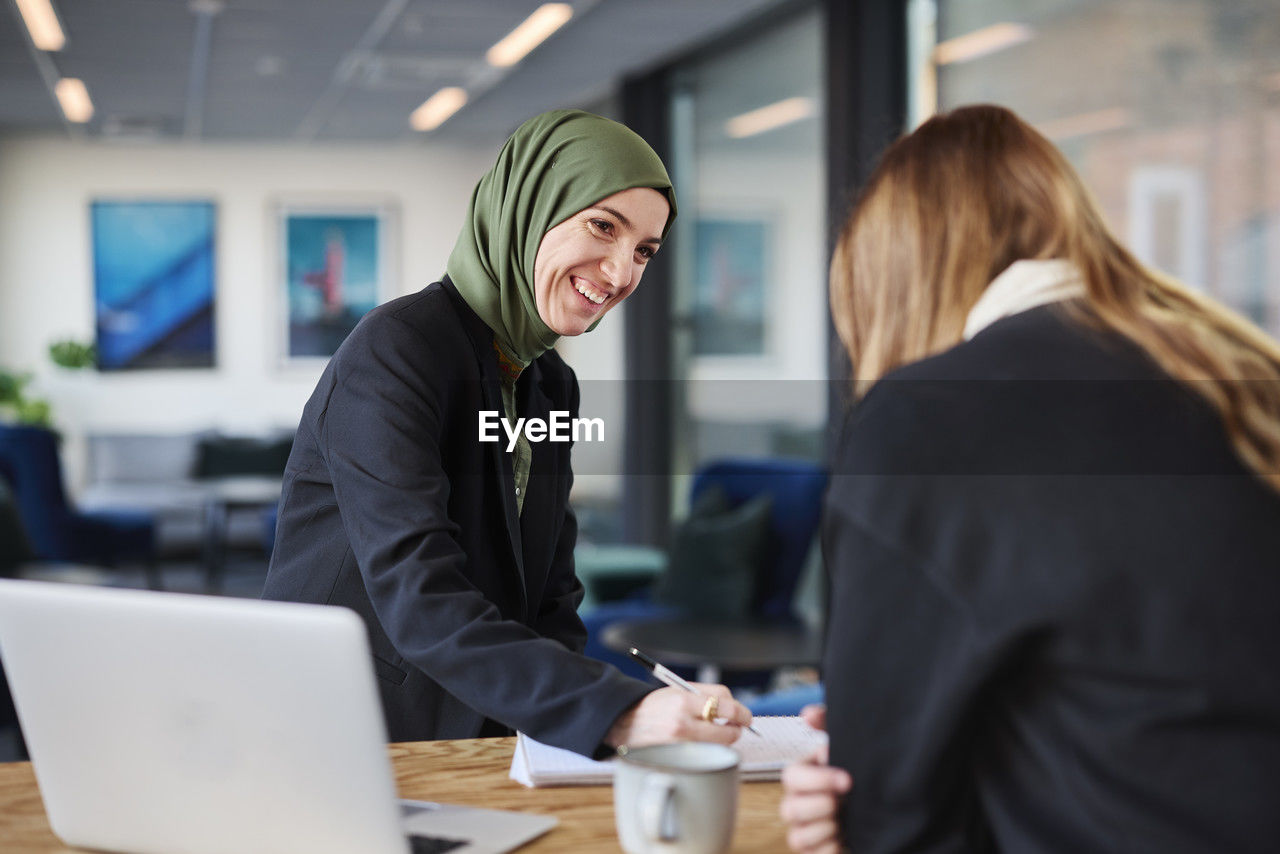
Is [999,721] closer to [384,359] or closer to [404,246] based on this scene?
[384,359]

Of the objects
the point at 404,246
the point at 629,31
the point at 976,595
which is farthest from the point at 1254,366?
the point at 404,246

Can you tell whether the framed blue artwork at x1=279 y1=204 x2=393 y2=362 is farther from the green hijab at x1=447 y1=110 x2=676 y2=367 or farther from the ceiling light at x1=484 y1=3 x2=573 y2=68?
the green hijab at x1=447 y1=110 x2=676 y2=367

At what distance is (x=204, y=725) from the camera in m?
0.95

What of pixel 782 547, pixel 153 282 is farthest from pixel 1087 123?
pixel 153 282

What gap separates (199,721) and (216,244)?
8.56 metres

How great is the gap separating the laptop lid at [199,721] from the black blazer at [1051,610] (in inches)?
13.9

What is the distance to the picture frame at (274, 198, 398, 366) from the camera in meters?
9.09

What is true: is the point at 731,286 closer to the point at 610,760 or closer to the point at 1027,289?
the point at 610,760

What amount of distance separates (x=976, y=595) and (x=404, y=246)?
28.7 feet

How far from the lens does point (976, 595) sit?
84 cm

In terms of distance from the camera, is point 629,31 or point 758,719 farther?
point 629,31

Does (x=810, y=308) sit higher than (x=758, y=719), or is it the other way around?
(x=810, y=308)

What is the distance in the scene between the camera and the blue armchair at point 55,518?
21.6ft

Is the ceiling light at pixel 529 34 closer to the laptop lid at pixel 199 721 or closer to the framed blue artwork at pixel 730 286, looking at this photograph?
the framed blue artwork at pixel 730 286
